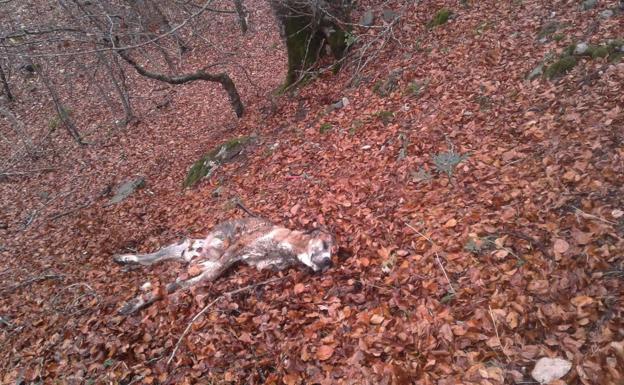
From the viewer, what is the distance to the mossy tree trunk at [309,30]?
26.4ft

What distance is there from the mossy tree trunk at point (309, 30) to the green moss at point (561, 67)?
162 inches

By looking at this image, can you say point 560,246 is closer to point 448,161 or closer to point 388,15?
point 448,161

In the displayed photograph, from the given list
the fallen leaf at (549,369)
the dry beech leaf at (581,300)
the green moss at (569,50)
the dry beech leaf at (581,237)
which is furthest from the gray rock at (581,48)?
the fallen leaf at (549,369)

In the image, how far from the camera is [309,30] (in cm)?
835

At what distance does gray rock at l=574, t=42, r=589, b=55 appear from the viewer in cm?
492

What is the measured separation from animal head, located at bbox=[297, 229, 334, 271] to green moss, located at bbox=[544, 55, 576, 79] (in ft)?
11.0

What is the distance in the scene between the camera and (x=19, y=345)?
425 centimetres

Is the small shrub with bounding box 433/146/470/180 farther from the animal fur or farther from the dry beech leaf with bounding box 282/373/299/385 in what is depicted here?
the dry beech leaf with bounding box 282/373/299/385

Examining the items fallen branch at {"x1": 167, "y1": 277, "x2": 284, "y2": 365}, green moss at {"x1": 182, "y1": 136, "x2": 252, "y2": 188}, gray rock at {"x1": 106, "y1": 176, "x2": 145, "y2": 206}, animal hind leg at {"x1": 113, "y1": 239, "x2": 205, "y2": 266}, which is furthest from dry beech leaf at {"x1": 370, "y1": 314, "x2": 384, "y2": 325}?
gray rock at {"x1": 106, "y1": 176, "x2": 145, "y2": 206}

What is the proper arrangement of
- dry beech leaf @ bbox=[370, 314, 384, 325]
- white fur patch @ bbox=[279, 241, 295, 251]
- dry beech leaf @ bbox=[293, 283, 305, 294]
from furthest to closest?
1. white fur patch @ bbox=[279, 241, 295, 251]
2. dry beech leaf @ bbox=[293, 283, 305, 294]
3. dry beech leaf @ bbox=[370, 314, 384, 325]

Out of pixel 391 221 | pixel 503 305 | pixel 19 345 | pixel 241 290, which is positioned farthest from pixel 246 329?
pixel 19 345

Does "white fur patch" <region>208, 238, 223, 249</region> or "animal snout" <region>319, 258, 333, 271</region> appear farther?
"white fur patch" <region>208, 238, 223, 249</region>

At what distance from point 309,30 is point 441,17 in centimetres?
259

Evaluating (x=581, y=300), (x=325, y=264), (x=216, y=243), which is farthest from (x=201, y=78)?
(x=581, y=300)
